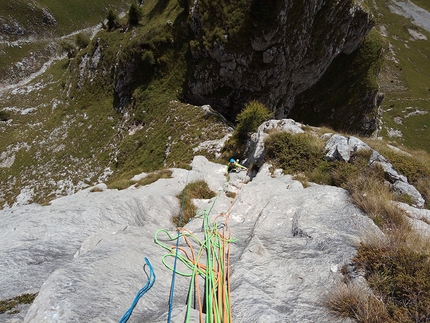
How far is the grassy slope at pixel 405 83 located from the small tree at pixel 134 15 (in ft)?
226

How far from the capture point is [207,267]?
634cm

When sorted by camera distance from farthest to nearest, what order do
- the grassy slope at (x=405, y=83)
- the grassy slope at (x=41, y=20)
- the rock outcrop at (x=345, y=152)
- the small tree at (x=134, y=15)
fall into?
the grassy slope at (x=41, y=20)
the grassy slope at (x=405, y=83)
the small tree at (x=134, y=15)
the rock outcrop at (x=345, y=152)

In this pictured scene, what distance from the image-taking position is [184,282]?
6.14 meters

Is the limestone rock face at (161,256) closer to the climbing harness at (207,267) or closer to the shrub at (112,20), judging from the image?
the climbing harness at (207,267)

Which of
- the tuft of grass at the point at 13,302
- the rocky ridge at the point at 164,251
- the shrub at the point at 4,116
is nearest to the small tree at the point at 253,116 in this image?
the rocky ridge at the point at 164,251

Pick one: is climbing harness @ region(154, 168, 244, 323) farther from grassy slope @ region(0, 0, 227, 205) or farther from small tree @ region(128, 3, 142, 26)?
small tree @ region(128, 3, 142, 26)

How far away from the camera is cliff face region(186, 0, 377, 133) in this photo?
2753 cm

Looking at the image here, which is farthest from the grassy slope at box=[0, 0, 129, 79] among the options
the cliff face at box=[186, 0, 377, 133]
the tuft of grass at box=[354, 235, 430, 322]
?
the tuft of grass at box=[354, 235, 430, 322]

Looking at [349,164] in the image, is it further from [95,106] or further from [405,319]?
[95,106]

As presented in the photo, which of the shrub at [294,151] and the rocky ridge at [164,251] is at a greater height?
the shrub at [294,151]

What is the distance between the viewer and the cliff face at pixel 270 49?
2753cm

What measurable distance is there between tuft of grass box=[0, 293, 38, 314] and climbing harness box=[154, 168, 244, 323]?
3450 millimetres

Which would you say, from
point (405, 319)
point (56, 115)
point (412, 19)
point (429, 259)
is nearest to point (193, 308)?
point (405, 319)

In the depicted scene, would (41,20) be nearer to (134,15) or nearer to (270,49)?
(134,15)
